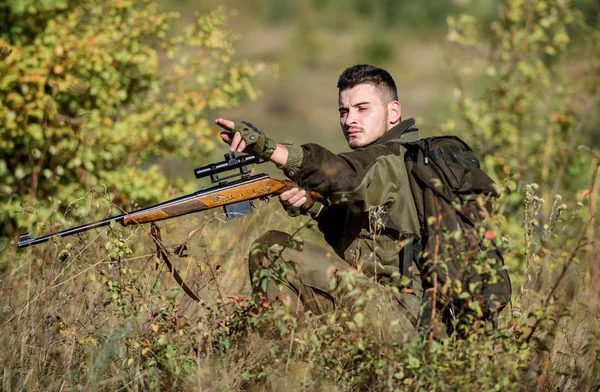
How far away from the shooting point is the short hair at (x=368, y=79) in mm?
4574

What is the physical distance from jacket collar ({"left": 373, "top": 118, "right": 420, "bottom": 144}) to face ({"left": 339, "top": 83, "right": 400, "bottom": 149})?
0.18m

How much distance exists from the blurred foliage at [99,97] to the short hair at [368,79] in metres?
2.78

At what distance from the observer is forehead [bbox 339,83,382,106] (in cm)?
451

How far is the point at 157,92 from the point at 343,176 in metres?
4.00

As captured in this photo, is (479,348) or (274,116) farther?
(274,116)

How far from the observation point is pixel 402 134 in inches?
168

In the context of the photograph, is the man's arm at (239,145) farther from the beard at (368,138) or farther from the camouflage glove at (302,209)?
the beard at (368,138)

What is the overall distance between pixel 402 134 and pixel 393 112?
41 centimetres

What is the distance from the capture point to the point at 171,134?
7098 mm

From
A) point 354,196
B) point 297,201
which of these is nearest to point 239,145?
point 354,196

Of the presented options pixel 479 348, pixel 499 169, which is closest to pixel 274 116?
pixel 499 169

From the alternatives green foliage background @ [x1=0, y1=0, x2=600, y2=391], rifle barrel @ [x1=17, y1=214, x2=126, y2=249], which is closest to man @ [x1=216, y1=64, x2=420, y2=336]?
green foliage background @ [x1=0, y1=0, x2=600, y2=391]

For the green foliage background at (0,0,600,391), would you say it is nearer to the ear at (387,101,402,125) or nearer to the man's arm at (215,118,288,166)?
the man's arm at (215,118,288,166)

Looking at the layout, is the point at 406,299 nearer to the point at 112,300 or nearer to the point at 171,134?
the point at 112,300
